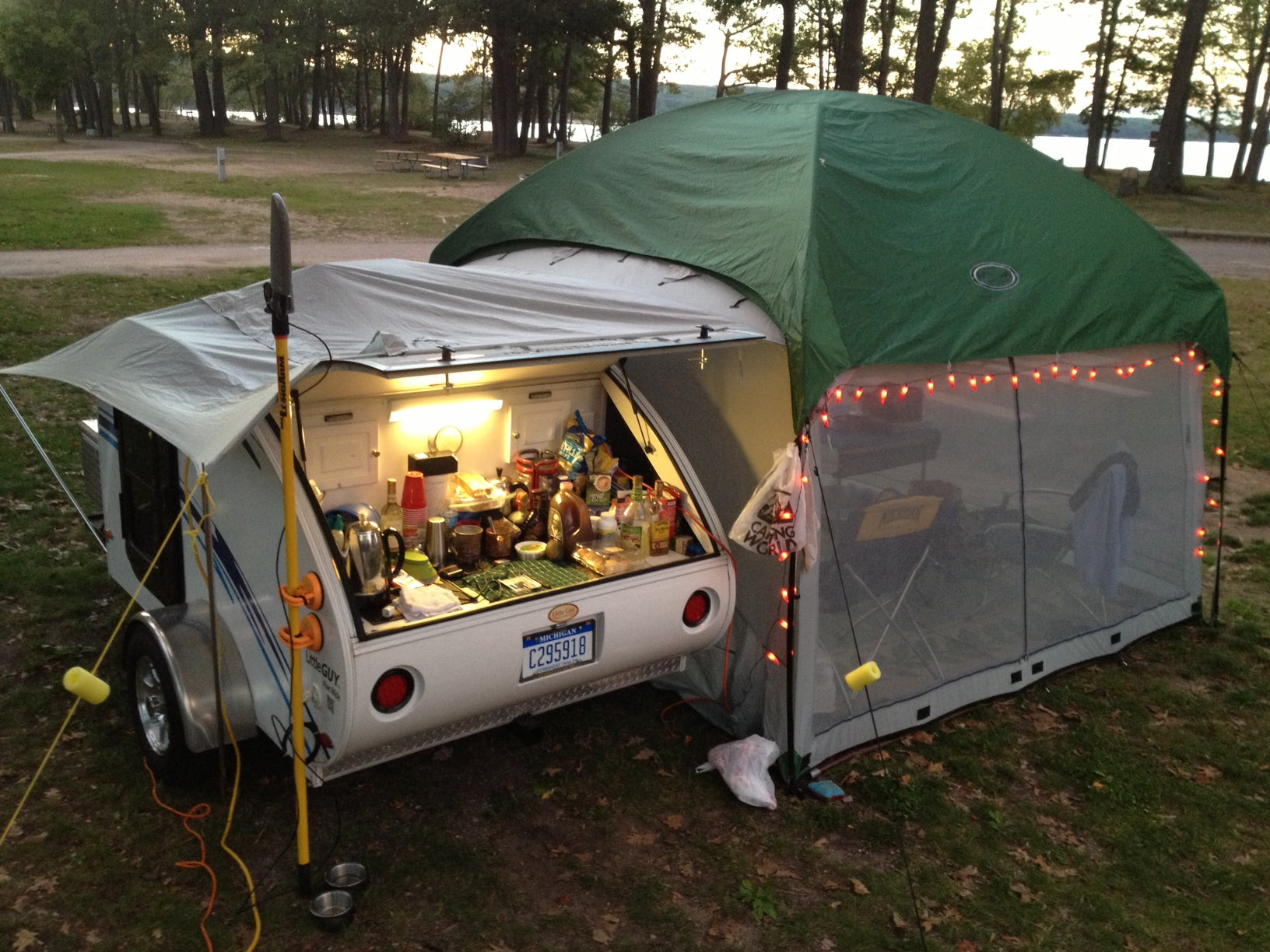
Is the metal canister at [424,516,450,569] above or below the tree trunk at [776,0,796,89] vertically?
below

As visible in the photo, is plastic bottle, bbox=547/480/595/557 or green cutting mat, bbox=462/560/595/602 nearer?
green cutting mat, bbox=462/560/595/602

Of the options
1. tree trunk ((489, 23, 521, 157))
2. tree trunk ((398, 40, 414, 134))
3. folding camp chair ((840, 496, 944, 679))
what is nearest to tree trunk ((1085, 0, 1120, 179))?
tree trunk ((489, 23, 521, 157))

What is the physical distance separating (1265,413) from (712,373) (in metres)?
8.83

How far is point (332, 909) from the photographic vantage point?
12.0 feet

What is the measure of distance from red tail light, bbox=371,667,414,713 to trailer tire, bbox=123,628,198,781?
0.91 m

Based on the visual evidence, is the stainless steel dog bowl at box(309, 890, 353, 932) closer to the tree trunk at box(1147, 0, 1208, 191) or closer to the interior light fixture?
the interior light fixture

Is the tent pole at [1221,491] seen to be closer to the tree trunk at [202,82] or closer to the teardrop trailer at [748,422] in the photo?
the teardrop trailer at [748,422]

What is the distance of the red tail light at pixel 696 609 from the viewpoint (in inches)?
179

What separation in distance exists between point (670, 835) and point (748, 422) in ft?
6.11

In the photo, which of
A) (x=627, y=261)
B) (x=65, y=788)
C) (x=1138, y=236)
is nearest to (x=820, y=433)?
(x=627, y=261)

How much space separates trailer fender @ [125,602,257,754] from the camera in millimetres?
4070

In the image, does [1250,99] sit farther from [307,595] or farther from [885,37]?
[307,595]

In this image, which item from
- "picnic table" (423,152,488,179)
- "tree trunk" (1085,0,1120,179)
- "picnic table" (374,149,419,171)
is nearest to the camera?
"picnic table" (423,152,488,179)

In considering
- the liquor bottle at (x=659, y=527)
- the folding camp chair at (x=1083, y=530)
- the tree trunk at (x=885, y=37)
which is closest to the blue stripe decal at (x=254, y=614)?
the liquor bottle at (x=659, y=527)
